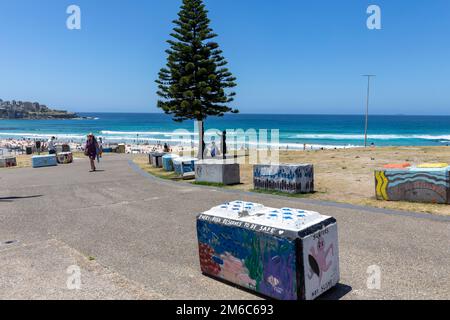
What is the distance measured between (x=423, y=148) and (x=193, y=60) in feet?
51.9

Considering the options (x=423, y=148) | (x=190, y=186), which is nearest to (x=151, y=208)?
(x=190, y=186)

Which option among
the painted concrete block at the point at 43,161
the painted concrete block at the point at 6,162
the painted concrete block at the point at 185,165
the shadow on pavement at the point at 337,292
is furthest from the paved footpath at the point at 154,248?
the painted concrete block at the point at 6,162

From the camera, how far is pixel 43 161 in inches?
980

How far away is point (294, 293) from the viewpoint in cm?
462

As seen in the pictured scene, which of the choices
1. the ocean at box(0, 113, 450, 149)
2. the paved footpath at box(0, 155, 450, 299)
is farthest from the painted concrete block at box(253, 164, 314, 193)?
the ocean at box(0, 113, 450, 149)

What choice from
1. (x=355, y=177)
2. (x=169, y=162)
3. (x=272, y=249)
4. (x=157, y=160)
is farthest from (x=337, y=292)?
(x=157, y=160)

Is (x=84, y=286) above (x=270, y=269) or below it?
below

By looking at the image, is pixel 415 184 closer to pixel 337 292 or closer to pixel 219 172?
pixel 337 292

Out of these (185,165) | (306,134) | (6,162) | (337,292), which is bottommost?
(337,292)

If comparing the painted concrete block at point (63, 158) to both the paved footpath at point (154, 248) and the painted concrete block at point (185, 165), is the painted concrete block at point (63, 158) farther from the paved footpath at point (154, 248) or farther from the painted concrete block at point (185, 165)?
the paved footpath at point (154, 248)

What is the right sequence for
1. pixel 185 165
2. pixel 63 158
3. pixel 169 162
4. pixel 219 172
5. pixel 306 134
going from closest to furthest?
pixel 219 172, pixel 185 165, pixel 169 162, pixel 63 158, pixel 306 134

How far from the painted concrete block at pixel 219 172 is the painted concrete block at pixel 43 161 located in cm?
1435

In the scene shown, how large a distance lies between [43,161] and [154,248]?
20744mm
